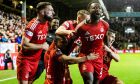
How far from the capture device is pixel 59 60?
21.3ft

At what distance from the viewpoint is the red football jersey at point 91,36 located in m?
8.44

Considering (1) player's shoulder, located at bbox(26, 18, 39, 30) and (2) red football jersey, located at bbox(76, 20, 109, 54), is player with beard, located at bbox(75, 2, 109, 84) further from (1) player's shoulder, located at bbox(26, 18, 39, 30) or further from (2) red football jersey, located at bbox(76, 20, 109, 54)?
(1) player's shoulder, located at bbox(26, 18, 39, 30)

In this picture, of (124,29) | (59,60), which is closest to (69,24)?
(59,60)

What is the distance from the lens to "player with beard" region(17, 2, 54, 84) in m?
8.23

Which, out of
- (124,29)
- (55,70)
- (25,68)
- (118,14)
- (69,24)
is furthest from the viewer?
(118,14)

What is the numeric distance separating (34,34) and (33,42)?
16cm

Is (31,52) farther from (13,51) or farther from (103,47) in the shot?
(13,51)

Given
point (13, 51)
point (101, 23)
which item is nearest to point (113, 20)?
point (13, 51)

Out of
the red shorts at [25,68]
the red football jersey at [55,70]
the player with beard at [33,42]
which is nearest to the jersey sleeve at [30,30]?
the player with beard at [33,42]

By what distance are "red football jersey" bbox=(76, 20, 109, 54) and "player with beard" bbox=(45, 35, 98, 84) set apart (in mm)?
1646

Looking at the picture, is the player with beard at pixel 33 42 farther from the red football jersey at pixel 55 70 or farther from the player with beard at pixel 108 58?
the red football jersey at pixel 55 70

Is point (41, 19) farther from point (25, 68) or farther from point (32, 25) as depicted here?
point (25, 68)

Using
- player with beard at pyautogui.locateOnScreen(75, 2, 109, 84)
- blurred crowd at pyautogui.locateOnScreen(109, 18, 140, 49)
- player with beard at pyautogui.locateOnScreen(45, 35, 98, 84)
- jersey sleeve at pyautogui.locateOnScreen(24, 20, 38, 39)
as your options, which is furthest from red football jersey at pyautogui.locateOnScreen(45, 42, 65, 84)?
blurred crowd at pyautogui.locateOnScreen(109, 18, 140, 49)

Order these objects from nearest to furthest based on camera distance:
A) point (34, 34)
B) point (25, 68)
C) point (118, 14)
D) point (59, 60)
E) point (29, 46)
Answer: point (59, 60) < point (29, 46) < point (34, 34) < point (25, 68) < point (118, 14)
